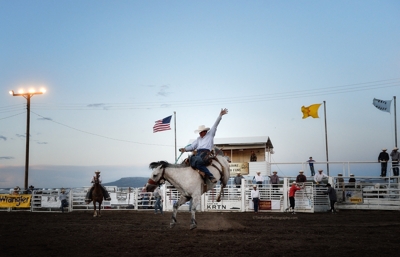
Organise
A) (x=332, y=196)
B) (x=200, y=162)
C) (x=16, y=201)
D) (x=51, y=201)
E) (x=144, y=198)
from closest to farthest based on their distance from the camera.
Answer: (x=200, y=162) → (x=332, y=196) → (x=144, y=198) → (x=51, y=201) → (x=16, y=201)

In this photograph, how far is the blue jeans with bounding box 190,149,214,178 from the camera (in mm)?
10961

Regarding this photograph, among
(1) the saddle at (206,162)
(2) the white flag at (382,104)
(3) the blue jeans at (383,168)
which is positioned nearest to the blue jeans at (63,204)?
(1) the saddle at (206,162)

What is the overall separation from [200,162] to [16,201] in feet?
70.8

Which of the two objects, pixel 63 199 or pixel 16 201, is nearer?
pixel 63 199

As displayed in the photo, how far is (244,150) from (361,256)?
2641 cm

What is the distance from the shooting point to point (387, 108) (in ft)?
101

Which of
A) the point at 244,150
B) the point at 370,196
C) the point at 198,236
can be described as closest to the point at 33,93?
the point at 244,150

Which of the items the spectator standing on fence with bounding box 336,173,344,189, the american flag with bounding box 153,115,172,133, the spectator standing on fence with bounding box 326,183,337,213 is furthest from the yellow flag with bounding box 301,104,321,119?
the american flag with bounding box 153,115,172,133

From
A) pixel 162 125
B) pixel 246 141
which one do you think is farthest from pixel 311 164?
pixel 162 125

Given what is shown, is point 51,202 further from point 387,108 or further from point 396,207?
point 387,108

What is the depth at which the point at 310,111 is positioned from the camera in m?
31.7

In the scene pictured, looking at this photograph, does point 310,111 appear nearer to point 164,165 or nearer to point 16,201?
point 16,201

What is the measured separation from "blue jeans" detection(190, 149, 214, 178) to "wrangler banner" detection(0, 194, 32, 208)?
67.5ft

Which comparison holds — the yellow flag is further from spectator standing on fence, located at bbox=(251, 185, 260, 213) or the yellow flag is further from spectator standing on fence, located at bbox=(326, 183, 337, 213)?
spectator standing on fence, located at bbox=(251, 185, 260, 213)
